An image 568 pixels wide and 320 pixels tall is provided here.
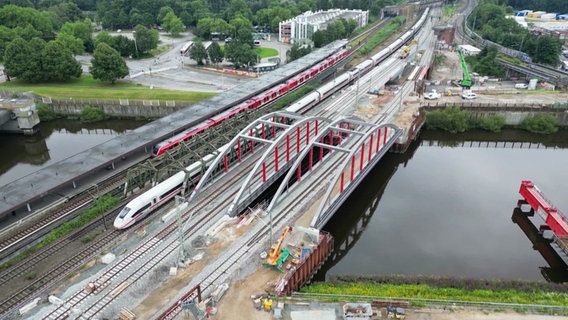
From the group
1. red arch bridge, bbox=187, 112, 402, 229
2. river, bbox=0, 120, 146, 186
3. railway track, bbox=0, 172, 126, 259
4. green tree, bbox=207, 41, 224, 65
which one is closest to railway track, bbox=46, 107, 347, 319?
red arch bridge, bbox=187, 112, 402, 229

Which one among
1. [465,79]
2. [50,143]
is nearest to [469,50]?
[465,79]

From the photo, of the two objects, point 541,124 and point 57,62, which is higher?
point 57,62

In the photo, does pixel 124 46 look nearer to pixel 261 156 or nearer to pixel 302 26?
pixel 302 26

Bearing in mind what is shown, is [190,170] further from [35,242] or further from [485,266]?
[485,266]

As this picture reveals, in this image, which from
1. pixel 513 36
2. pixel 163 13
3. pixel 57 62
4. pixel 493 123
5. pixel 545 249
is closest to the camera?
pixel 545 249

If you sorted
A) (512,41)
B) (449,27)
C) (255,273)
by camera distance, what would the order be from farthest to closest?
(449,27)
(512,41)
(255,273)

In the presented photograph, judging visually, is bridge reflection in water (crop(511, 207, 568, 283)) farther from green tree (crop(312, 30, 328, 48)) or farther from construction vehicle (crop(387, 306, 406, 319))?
green tree (crop(312, 30, 328, 48))

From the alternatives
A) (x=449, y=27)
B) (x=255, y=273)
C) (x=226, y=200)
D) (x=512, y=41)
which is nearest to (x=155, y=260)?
(x=255, y=273)
